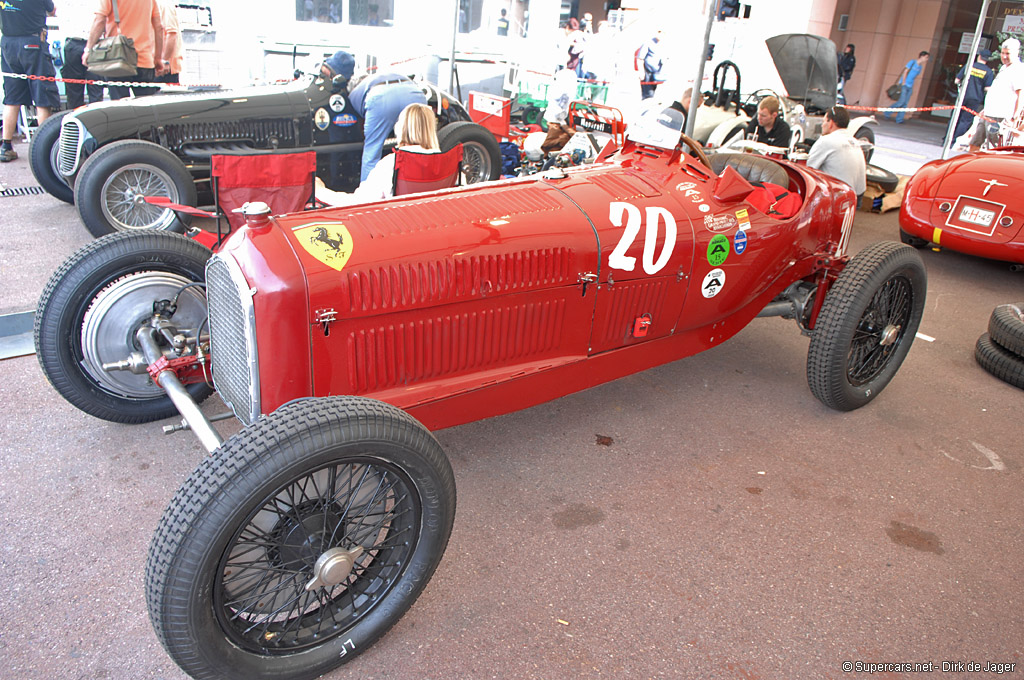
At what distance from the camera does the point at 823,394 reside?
3.78 metres

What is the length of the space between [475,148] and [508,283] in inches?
180

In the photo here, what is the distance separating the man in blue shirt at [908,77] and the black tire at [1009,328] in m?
13.4

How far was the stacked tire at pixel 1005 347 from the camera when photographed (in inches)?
171

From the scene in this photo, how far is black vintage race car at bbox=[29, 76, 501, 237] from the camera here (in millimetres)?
5438

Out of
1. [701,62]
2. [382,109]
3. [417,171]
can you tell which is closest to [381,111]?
[382,109]

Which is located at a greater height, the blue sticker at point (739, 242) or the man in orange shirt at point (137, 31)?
the man in orange shirt at point (137, 31)

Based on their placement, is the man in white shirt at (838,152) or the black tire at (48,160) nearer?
the black tire at (48,160)

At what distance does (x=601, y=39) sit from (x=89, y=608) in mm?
15630

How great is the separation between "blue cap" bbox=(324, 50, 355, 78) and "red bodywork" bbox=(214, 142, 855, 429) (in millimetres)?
3548

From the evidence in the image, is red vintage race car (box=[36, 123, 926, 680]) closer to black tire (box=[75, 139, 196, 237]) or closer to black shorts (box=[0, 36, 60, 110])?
black tire (box=[75, 139, 196, 237])

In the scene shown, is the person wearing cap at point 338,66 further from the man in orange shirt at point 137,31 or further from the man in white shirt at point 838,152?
the man in white shirt at point 838,152

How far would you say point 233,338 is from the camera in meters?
2.61

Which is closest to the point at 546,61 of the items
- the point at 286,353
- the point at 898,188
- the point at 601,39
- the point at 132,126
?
the point at 601,39

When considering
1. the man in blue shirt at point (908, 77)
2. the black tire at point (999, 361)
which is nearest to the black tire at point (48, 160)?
the black tire at point (999, 361)
